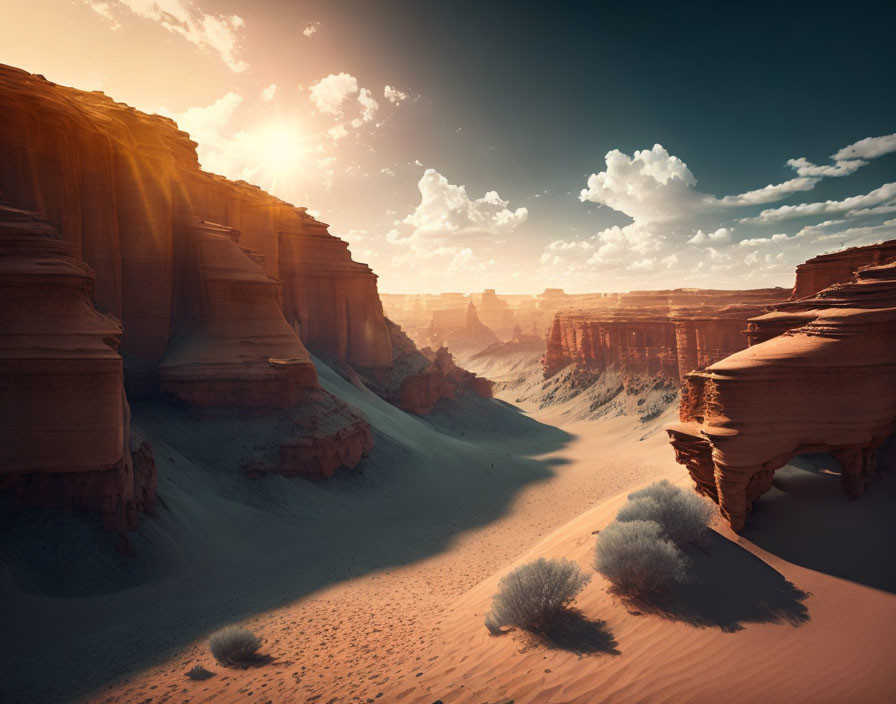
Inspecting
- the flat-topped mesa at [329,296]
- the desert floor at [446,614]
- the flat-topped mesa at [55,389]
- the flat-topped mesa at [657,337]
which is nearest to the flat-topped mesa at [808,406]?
the desert floor at [446,614]

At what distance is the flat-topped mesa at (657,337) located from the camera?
1443 inches

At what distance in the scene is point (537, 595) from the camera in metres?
6.38

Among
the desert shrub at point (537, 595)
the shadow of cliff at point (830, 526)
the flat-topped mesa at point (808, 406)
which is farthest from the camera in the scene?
the flat-topped mesa at point (808, 406)

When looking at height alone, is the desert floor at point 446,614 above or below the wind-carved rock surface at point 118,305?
below

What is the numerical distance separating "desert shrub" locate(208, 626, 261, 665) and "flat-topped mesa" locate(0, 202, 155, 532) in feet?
18.4

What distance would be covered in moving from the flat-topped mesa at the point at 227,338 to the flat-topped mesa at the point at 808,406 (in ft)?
54.3

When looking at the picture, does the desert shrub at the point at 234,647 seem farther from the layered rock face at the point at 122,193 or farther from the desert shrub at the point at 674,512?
the layered rock face at the point at 122,193

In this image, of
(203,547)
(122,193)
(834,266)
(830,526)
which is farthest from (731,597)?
(122,193)

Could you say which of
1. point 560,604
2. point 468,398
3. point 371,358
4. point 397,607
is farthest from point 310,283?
point 560,604

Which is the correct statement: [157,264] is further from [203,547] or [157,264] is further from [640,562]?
[640,562]

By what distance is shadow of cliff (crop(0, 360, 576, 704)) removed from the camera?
27.4 ft

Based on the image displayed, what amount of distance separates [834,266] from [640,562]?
19654 millimetres

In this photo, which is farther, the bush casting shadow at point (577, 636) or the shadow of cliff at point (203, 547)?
the shadow of cliff at point (203, 547)

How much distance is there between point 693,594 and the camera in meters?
6.49
